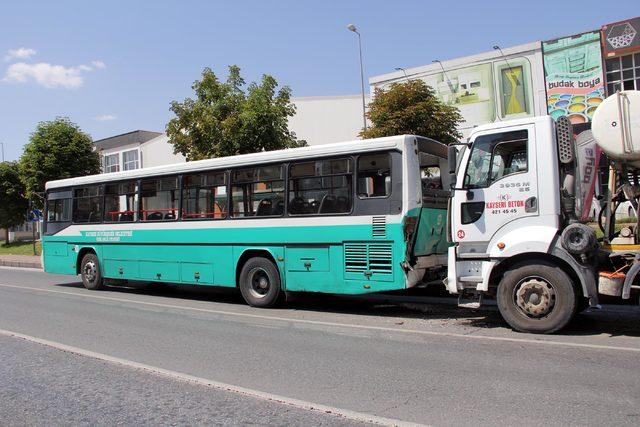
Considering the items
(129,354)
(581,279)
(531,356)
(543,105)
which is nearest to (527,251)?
(581,279)

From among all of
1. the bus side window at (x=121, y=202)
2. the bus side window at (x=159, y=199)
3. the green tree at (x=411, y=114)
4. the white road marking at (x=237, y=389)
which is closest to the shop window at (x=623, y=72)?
the green tree at (x=411, y=114)

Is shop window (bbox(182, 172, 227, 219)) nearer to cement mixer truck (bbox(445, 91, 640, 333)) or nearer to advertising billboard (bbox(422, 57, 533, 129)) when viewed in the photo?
cement mixer truck (bbox(445, 91, 640, 333))

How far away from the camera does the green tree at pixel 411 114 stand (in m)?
17.0

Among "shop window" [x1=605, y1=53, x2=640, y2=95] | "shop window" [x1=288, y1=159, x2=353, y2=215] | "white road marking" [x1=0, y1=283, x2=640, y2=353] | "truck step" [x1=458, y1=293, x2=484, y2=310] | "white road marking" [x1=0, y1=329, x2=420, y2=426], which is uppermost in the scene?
"shop window" [x1=605, y1=53, x2=640, y2=95]

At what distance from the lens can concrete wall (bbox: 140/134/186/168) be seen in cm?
4988

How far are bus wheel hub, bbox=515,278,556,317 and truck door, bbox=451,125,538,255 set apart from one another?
780mm

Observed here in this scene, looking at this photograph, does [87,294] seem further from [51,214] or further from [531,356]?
[531,356]

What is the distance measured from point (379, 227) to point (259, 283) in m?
2.97

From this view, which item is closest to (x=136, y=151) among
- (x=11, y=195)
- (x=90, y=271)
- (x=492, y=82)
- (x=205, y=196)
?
(x=11, y=195)

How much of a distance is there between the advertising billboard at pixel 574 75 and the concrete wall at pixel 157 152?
3366cm

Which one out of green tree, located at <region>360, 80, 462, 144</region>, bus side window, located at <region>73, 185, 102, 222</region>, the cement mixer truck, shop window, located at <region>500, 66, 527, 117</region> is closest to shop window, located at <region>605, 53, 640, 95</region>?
shop window, located at <region>500, 66, 527, 117</region>

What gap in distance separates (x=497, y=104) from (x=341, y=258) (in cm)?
2255

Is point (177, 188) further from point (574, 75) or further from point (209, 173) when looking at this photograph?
point (574, 75)

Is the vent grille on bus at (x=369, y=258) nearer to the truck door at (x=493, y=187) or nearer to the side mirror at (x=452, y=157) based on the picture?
the truck door at (x=493, y=187)
